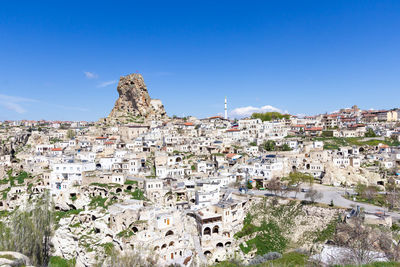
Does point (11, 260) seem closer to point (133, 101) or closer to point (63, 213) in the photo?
point (63, 213)

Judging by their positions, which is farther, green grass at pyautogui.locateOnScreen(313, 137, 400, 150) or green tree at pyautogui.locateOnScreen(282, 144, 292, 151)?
green grass at pyautogui.locateOnScreen(313, 137, 400, 150)

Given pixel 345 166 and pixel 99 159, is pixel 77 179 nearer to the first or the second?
pixel 99 159

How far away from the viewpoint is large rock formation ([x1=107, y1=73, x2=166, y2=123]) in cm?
8825

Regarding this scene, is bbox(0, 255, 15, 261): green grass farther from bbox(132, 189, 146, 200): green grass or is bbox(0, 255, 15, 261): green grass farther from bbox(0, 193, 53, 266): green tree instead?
bbox(132, 189, 146, 200): green grass

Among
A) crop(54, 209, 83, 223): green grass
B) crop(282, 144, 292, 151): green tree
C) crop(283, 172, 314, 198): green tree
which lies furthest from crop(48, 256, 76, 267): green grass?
crop(282, 144, 292, 151): green tree

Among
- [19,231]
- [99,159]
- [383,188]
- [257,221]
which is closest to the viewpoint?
[19,231]

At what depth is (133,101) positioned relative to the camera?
89875 mm

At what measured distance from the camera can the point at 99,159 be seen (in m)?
48.1

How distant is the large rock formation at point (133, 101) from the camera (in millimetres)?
88250

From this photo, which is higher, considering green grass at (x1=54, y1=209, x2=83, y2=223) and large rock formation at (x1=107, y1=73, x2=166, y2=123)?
large rock formation at (x1=107, y1=73, x2=166, y2=123)

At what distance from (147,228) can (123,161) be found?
1893cm

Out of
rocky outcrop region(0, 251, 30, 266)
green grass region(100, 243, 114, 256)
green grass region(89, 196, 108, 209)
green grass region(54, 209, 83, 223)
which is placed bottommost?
green grass region(100, 243, 114, 256)

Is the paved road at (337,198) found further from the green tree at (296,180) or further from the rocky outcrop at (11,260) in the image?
the rocky outcrop at (11,260)

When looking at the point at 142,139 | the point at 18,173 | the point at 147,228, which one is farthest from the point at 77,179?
the point at 142,139
